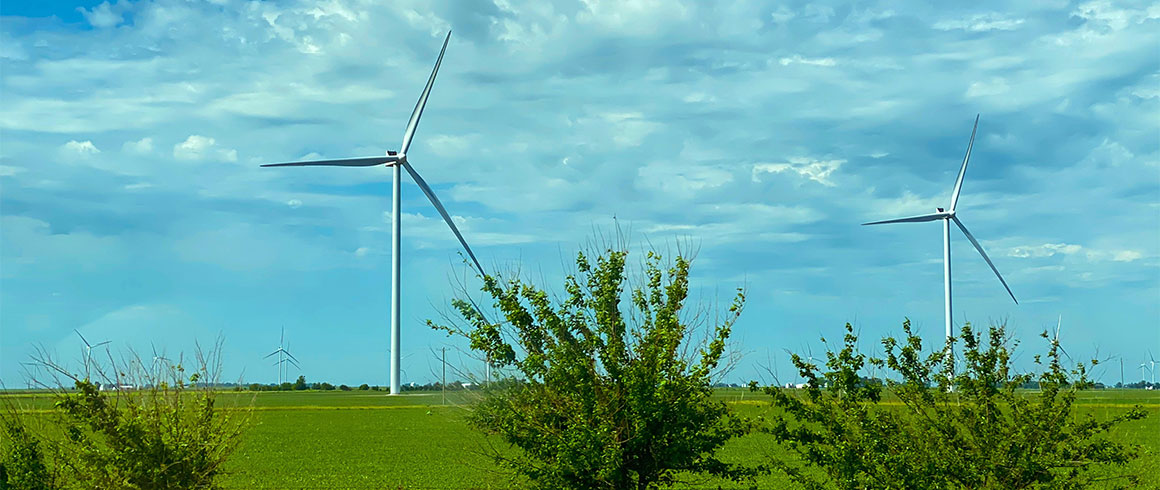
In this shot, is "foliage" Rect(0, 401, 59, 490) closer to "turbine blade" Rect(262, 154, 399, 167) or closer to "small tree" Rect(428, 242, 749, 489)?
"small tree" Rect(428, 242, 749, 489)

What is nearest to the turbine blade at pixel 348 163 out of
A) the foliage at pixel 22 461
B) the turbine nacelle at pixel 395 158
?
the turbine nacelle at pixel 395 158

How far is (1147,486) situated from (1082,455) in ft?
43.9

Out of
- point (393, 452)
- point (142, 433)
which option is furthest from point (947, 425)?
point (393, 452)

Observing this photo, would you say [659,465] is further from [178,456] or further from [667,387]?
[178,456]

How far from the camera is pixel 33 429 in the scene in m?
19.3

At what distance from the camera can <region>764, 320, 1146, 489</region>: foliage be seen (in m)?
15.9

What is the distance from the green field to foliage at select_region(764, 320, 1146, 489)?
1.25 meters

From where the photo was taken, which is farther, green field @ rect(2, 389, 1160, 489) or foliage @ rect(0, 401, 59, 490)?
green field @ rect(2, 389, 1160, 489)

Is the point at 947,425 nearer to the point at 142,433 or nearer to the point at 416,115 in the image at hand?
the point at 142,433

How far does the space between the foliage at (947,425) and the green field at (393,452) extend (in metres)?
1.25

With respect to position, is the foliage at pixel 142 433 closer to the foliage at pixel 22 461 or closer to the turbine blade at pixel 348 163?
the foliage at pixel 22 461

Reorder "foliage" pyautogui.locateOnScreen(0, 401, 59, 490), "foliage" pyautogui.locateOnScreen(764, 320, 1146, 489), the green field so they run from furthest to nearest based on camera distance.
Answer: the green field
"foliage" pyautogui.locateOnScreen(0, 401, 59, 490)
"foliage" pyautogui.locateOnScreen(764, 320, 1146, 489)

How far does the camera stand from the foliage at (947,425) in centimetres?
1588

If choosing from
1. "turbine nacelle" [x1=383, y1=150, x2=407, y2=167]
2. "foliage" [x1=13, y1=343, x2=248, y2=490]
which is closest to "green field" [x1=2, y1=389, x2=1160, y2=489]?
"foliage" [x1=13, y1=343, x2=248, y2=490]
